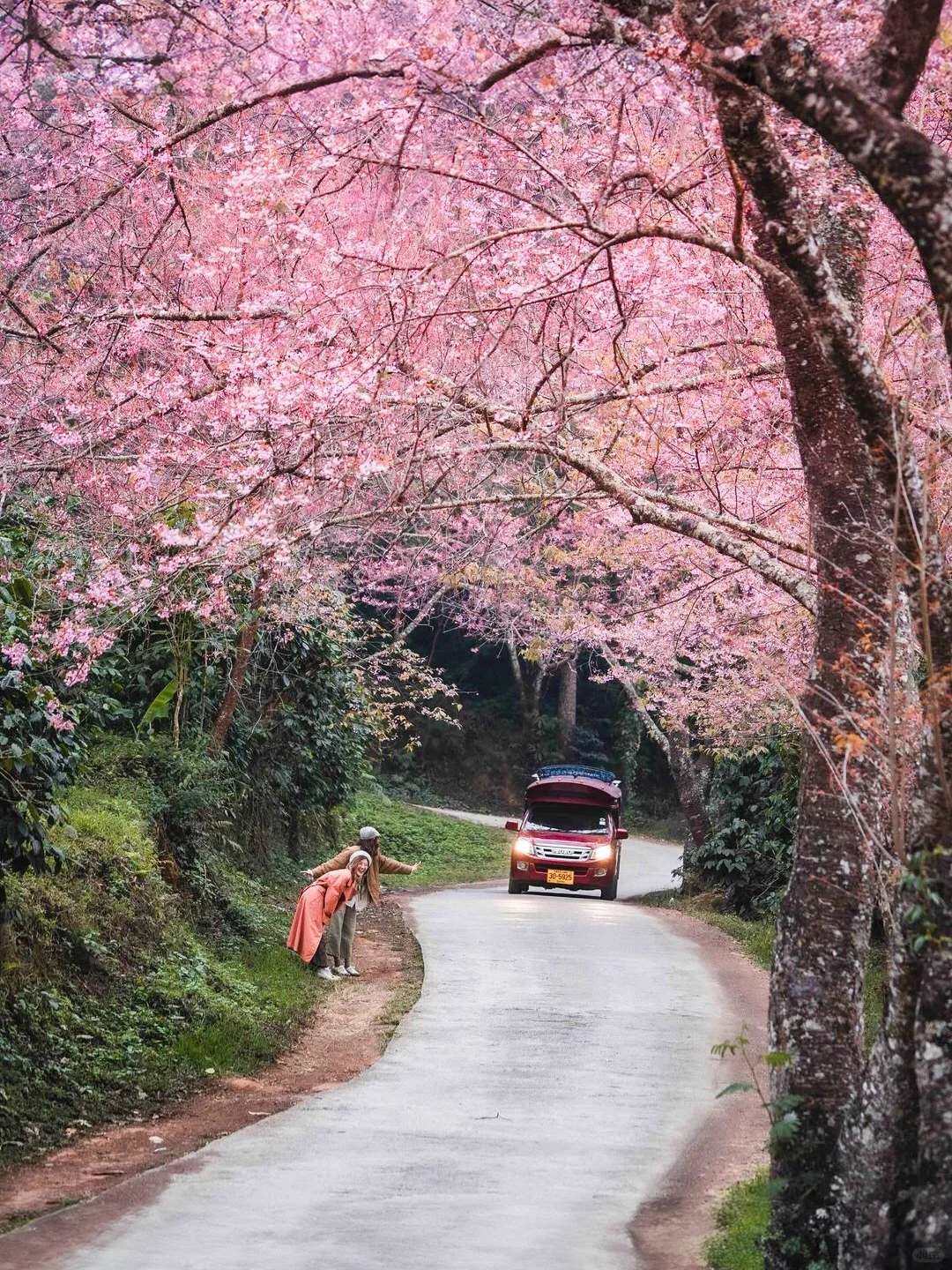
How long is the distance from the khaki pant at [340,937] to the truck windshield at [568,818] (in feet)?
29.1

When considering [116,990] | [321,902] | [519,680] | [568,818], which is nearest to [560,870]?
[568,818]

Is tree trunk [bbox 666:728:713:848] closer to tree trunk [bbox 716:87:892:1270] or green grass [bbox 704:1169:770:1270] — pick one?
green grass [bbox 704:1169:770:1270]

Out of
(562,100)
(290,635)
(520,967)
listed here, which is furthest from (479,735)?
(562,100)

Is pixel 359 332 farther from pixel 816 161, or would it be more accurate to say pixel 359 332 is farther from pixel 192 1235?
pixel 192 1235

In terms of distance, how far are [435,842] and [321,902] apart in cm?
1696

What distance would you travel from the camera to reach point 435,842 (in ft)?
102

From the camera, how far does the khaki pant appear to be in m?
14.5

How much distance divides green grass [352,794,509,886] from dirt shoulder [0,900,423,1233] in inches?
445

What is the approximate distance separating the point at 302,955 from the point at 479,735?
28689 mm

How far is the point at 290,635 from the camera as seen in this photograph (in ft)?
59.7

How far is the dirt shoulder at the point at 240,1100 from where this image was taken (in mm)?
7648

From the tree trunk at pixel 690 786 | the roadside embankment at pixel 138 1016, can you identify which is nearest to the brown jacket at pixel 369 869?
the roadside embankment at pixel 138 1016

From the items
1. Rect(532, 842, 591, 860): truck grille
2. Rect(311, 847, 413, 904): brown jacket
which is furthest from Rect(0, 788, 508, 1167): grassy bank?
Rect(532, 842, 591, 860): truck grille

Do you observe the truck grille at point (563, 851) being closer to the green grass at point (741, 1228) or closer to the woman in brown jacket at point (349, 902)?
the woman in brown jacket at point (349, 902)
